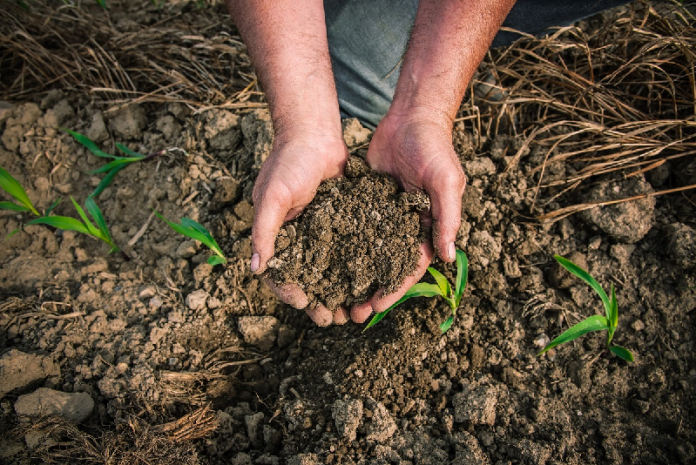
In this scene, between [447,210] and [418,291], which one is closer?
[447,210]

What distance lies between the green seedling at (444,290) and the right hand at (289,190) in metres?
0.25

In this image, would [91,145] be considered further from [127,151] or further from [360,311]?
[360,311]

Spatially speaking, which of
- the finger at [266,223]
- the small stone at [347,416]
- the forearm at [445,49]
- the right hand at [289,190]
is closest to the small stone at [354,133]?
the right hand at [289,190]

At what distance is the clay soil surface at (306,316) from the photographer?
146cm

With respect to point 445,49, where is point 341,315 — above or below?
below

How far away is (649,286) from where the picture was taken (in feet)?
5.81

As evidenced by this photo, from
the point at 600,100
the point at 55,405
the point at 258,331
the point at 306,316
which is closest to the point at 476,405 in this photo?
the point at 306,316

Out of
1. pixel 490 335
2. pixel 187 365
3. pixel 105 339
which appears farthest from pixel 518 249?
pixel 105 339

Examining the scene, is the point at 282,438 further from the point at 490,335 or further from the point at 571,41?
the point at 571,41

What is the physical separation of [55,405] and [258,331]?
727 mm

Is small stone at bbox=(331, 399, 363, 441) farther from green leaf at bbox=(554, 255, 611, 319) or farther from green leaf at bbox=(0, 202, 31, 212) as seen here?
green leaf at bbox=(0, 202, 31, 212)

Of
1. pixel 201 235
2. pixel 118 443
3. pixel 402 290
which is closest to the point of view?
pixel 118 443

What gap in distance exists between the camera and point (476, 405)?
4.88 feet

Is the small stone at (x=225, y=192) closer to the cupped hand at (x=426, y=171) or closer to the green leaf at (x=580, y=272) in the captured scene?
the cupped hand at (x=426, y=171)
